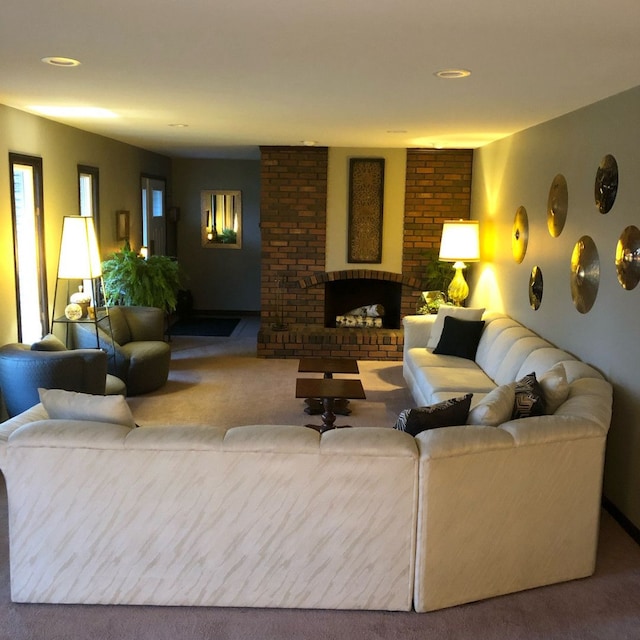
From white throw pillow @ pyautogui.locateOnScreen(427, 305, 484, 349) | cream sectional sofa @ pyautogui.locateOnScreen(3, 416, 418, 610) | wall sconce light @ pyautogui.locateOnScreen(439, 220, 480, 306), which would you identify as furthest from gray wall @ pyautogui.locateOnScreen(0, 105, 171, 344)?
wall sconce light @ pyautogui.locateOnScreen(439, 220, 480, 306)

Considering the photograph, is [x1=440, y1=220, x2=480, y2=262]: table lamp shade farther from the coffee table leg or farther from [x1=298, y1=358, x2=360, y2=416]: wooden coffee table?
the coffee table leg

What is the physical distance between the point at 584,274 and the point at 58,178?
4.11m

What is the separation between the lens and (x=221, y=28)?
8.23 feet

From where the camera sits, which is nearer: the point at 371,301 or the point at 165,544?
the point at 165,544

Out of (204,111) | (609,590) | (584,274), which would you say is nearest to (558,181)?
(584,274)

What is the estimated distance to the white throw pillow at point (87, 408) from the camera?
2.92m

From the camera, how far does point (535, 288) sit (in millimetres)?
5371

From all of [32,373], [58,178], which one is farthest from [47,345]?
[58,178]

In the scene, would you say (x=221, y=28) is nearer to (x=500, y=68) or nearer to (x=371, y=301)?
(x=500, y=68)

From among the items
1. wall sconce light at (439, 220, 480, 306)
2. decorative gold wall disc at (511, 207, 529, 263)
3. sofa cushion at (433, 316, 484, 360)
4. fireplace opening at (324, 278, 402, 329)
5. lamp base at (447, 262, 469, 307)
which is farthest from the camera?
fireplace opening at (324, 278, 402, 329)

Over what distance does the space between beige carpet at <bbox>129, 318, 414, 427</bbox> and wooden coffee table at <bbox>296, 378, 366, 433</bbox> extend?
1.34 feet

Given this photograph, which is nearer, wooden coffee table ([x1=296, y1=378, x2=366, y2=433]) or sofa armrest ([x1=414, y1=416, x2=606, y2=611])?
sofa armrest ([x1=414, y1=416, x2=606, y2=611])

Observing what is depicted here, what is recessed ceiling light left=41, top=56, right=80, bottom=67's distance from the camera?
3166mm

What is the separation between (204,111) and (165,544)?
3.02m
